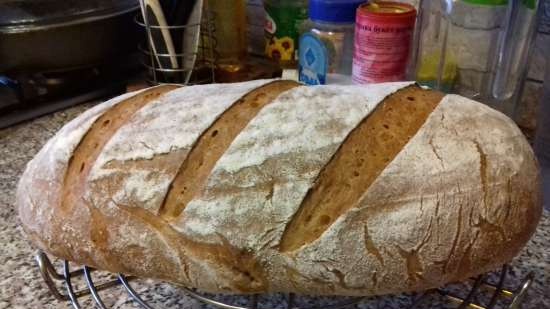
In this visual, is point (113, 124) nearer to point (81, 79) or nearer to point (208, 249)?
point (208, 249)

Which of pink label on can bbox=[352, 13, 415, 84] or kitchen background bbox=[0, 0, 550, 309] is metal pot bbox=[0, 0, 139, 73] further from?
pink label on can bbox=[352, 13, 415, 84]

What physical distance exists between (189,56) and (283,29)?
8.0 inches

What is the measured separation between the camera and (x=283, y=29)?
3.53 feet

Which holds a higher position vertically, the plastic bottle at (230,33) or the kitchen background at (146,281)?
the plastic bottle at (230,33)

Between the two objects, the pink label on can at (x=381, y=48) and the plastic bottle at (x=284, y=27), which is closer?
the pink label on can at (x=381, y=48)

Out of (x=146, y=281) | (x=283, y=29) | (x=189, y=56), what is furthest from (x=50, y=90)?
(x=146, y=281)

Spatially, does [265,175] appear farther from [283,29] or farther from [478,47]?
[283,29]

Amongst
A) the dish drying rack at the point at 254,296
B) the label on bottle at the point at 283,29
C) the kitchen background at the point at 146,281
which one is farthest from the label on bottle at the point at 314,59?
the dish drying rack at the point at 254,296

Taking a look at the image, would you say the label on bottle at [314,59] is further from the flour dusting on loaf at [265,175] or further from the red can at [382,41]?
the flour dusting on loaf at [265,175]

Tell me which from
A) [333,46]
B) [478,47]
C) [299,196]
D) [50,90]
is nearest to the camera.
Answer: [299,196]

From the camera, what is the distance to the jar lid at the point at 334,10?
0.89 meters

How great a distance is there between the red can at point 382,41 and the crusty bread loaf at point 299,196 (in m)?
0.29

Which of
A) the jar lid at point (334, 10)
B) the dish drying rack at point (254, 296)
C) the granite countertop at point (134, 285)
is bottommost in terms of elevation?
the granite countertop at point (134, 285)

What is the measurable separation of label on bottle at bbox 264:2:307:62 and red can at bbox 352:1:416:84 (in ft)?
0.63
